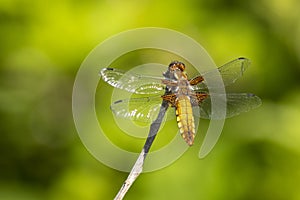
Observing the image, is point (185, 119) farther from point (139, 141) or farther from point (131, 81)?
point (139, 141)

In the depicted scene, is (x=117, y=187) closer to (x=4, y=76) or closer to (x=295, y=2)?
(x=4, y=76)

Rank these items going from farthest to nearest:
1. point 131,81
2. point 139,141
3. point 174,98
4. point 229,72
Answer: point 139,141
point 229,72
point 131,81
point 174,98

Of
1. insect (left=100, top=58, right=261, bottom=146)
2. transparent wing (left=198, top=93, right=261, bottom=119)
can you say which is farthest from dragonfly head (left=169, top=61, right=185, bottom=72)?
transparent wing (left=198, top=93, right=261, bottom=119)

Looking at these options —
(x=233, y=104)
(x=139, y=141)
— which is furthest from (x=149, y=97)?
(x=139, y=141)

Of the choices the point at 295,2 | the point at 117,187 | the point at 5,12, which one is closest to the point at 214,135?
the point at 117,187

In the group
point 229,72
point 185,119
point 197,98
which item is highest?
point 229,72

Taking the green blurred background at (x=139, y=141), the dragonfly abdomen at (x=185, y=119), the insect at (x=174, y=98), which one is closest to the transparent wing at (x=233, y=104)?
the insect at (x=174, y=98)
